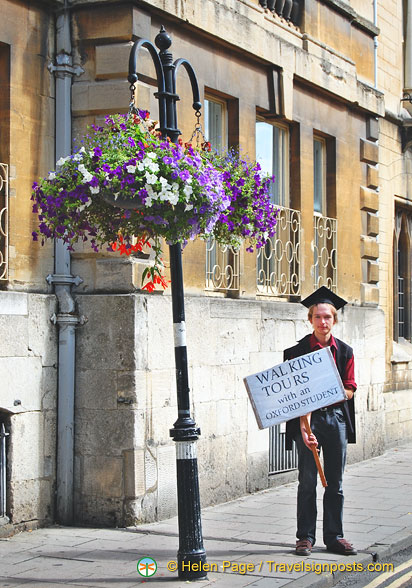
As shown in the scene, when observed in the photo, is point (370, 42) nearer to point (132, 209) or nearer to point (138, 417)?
point (138, 417)

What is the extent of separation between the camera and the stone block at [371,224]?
1583cm

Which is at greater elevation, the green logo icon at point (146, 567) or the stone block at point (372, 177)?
the stone block at point (372, 177)

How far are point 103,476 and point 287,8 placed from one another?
693 centimetres

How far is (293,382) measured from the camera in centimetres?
837

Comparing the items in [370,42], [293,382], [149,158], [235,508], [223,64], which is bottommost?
[235,508]

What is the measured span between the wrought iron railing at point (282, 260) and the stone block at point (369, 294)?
2.10 metres

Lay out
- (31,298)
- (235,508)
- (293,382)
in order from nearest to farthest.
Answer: (293,382), (31,298), (235,508)

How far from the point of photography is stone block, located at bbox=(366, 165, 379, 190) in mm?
15875

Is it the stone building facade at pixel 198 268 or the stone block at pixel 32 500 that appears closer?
the stone block at pixel 32 500

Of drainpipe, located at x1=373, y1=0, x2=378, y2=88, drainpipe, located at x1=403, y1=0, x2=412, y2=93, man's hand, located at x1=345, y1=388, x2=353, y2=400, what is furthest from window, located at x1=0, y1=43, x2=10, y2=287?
drainpipe, located at x1=403, y1=0, x2=412, y2=93

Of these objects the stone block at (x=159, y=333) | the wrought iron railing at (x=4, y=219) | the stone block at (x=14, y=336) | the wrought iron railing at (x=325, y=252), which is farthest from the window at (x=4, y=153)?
the wrought iron railing at (x=325, y=252)

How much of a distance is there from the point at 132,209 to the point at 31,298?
268cm

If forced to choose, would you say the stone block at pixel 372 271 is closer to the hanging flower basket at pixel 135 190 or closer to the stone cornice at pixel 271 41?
the stone cornice at pixel 271 41

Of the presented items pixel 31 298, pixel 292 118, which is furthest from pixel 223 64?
pixel 31 298
